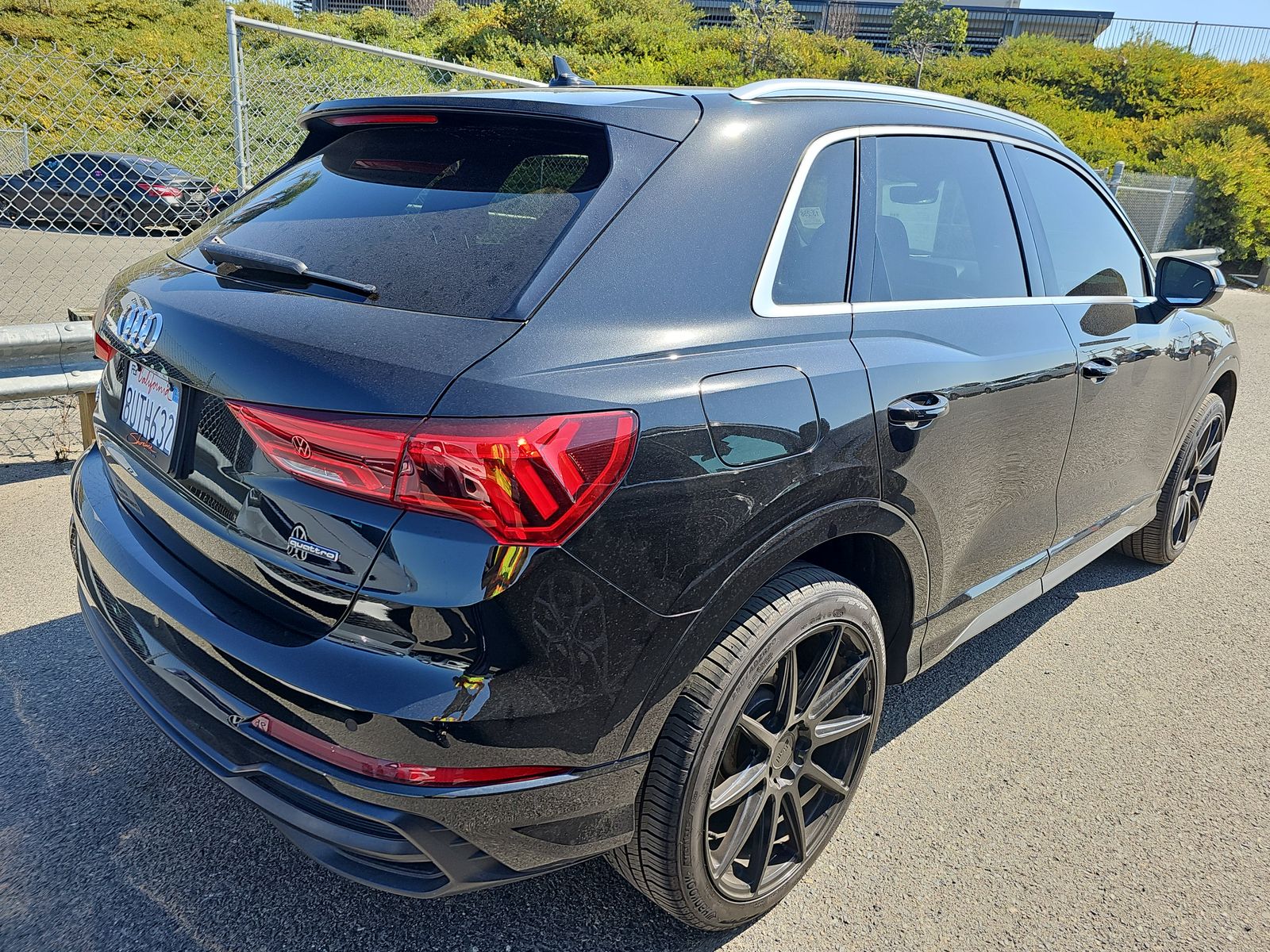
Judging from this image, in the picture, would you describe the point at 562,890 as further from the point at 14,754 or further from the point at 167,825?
the point at 14,754

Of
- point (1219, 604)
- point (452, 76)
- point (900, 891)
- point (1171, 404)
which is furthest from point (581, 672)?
point (452, 76)

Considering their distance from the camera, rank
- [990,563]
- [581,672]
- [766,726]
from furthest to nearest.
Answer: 1. [990,563]
2. [766,726]
3. [581,672]

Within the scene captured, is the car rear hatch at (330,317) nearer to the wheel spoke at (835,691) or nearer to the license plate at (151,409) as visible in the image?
the license plate at (151,409)

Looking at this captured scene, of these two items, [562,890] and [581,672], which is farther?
[562,890]

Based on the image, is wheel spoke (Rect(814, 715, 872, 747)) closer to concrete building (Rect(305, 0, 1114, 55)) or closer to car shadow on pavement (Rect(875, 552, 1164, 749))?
car shadow on pavement (Rect(875, 552, 1164, 749))

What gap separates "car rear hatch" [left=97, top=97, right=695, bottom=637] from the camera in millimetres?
1571

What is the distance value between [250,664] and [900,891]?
1652 mm

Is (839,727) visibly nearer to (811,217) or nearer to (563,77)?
(811,217)

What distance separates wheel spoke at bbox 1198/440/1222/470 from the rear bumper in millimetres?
3855

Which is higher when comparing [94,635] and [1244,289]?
[94,635]

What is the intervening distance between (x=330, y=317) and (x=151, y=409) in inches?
22.7

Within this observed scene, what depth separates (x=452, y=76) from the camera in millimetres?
8469

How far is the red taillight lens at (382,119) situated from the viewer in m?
2.12

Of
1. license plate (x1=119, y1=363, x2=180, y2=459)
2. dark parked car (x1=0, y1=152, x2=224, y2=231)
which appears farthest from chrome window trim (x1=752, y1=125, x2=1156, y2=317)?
dark parked car (x1=0, y1=152, x2=224, y2=231)
